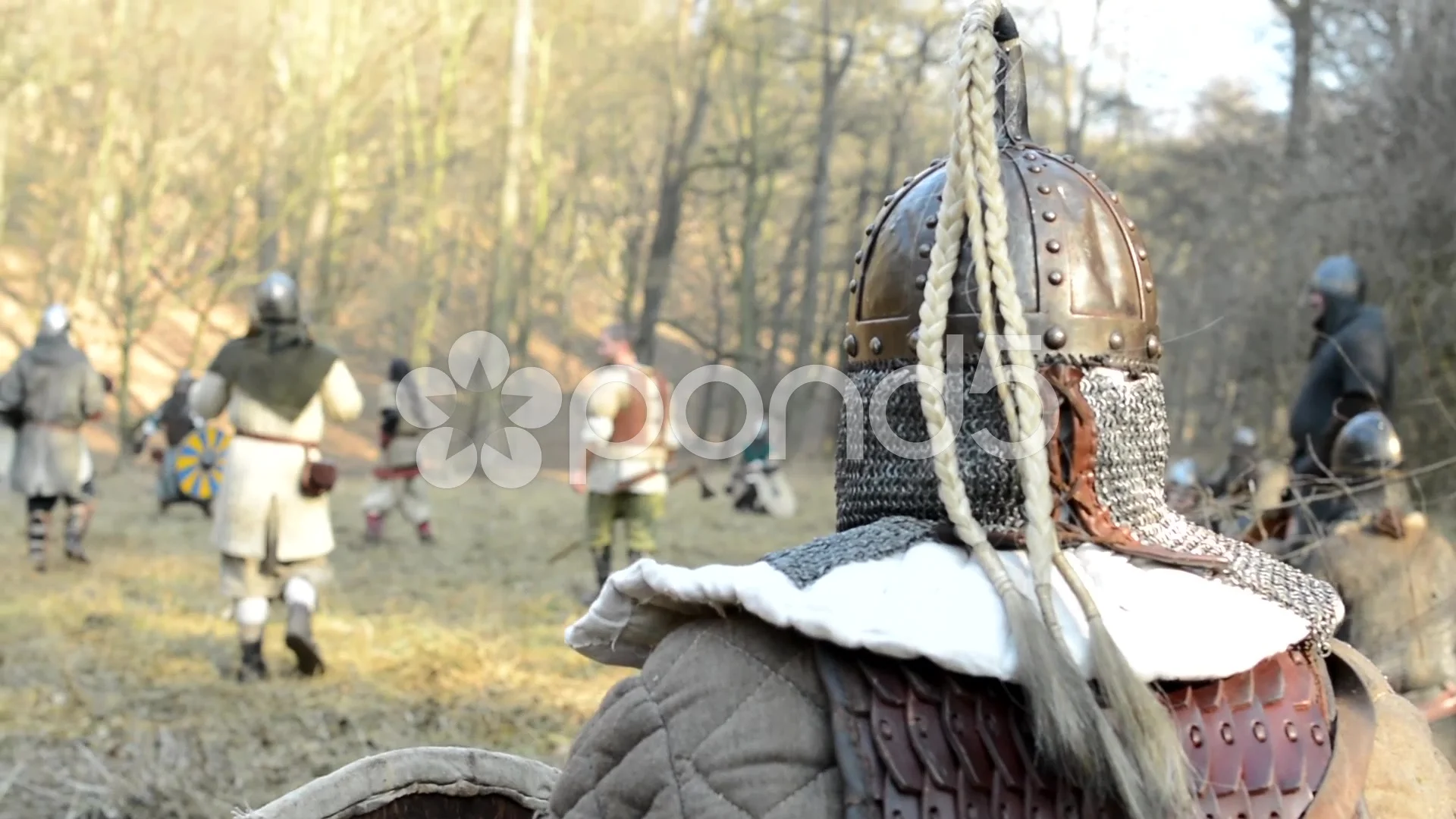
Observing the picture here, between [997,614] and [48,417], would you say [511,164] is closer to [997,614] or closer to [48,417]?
[48,417]

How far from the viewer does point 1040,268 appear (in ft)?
4.26

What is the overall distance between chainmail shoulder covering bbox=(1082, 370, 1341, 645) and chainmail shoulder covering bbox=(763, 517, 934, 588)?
21 cm

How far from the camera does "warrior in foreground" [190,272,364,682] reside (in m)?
5.02

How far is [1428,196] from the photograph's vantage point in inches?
348

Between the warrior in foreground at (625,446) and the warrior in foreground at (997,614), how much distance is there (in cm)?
548

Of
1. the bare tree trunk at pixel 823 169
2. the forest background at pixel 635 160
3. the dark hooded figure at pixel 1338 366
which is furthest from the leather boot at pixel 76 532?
the bare tree trunk at pixel 823 169

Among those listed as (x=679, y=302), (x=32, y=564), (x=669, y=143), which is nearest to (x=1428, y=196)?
(x=32, y=564)

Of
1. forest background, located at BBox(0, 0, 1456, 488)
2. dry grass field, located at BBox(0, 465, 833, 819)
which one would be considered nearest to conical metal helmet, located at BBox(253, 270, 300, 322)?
dry grass field, located at BBox(0, 465, 833, 819)

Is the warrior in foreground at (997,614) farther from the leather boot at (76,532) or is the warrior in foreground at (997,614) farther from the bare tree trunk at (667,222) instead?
the bare tree trunk at (667,222)

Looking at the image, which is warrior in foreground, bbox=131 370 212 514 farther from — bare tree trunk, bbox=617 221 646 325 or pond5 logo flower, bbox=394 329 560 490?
bare tree trunk, bbox=617 221 646 325

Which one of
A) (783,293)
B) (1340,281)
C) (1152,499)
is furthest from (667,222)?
(1152,499)

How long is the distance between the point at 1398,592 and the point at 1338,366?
88.2 inches

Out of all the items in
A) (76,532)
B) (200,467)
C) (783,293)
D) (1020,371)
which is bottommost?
(76,532)

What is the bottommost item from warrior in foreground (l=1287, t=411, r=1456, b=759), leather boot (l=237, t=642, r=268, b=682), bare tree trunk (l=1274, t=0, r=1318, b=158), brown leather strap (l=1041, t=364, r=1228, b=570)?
leather boot (l=237, t=642, r=268, b=682)
